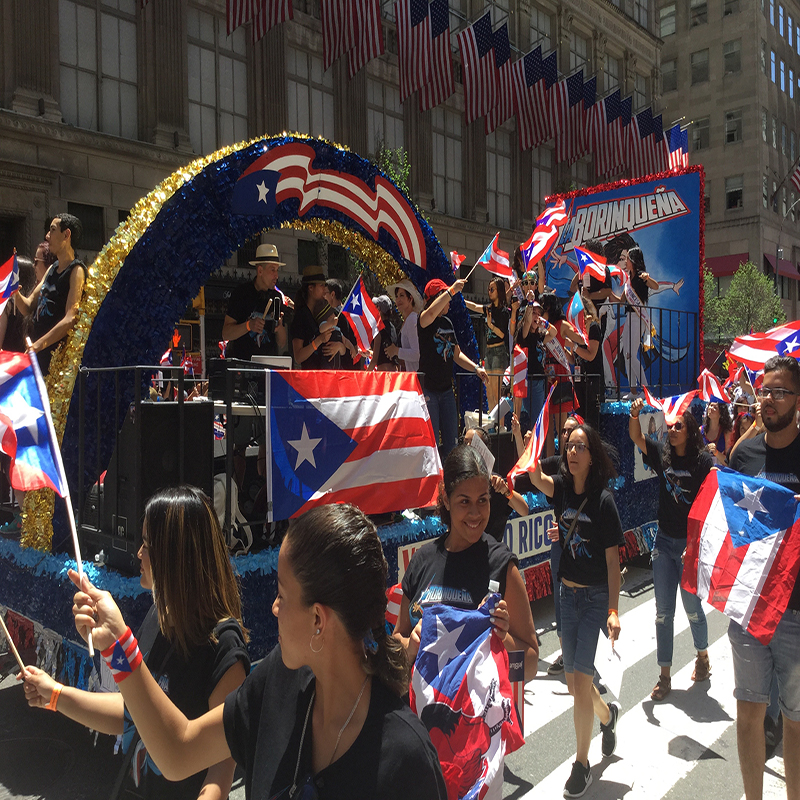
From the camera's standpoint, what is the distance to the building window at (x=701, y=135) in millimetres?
47094

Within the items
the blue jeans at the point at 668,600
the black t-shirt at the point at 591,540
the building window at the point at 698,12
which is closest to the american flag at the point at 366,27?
the blue jeans at the point at 668,600

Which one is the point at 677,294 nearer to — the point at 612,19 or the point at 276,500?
the point at 276,500

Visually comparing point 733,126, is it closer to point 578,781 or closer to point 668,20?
point 668,20

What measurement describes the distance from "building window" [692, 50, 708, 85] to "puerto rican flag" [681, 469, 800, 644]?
5125 cm

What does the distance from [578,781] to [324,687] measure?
2.91m

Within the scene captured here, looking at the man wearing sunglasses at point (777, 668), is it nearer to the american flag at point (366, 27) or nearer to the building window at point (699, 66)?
the american flag at point (366, 27)

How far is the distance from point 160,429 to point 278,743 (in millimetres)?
2783

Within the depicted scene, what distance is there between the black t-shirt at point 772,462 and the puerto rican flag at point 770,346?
6.53 feet

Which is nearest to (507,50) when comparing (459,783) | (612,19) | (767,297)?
(612,19)

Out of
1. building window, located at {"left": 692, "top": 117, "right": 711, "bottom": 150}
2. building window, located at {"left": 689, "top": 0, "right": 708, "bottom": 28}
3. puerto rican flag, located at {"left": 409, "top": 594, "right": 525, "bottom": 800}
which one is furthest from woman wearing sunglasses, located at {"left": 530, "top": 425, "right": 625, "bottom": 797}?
building window, located at {"left": 689, "top": 0, "right": 708, "bottom": 28}

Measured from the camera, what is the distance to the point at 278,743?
1.68 meters

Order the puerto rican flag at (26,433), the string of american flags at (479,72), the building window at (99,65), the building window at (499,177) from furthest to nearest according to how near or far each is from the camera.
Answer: the building window at (499,177)
the string of american flags at (479,72)
the building window at (99,65)
the puerto rican flag at (26,433)

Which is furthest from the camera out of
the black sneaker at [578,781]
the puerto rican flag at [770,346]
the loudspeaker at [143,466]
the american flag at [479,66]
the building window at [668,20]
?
the building window at [668,20]

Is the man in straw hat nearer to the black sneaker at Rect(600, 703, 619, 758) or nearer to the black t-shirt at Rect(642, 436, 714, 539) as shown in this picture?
the black t-shirt at Rect(642, 436, 714, 539)
